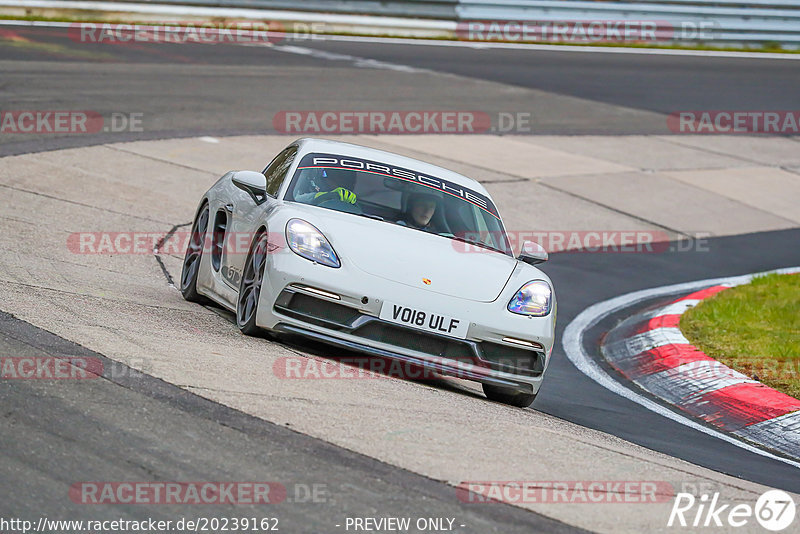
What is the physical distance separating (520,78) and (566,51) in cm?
515

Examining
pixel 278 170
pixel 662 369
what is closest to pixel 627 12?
pixel 662 369

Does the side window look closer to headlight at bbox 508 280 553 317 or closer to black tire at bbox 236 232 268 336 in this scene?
black tire at bbox 236 232 268 336

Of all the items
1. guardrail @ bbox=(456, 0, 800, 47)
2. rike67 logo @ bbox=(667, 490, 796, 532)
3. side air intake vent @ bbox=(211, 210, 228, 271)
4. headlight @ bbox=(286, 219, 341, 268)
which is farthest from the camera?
guardrail @ bbox=(456, 0, 800, 47)

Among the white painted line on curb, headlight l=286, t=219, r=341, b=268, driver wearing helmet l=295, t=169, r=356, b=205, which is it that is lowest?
headlight l=286, t=219, r=341, b=268

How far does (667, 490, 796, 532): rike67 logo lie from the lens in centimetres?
493

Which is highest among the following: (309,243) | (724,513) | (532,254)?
(309,243)

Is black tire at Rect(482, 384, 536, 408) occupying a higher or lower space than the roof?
lower

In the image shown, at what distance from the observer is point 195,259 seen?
8.62 m

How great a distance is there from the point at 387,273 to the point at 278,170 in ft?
5.94

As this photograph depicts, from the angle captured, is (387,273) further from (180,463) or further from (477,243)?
(180,463)

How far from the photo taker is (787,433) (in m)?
7.47

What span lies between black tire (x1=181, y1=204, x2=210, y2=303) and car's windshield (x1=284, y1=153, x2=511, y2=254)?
1104mm

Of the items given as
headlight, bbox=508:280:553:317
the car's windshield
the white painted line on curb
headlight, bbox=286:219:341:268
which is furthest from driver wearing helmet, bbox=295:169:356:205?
the white painted line on curb

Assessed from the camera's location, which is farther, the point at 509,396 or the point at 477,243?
the point at 477,243
